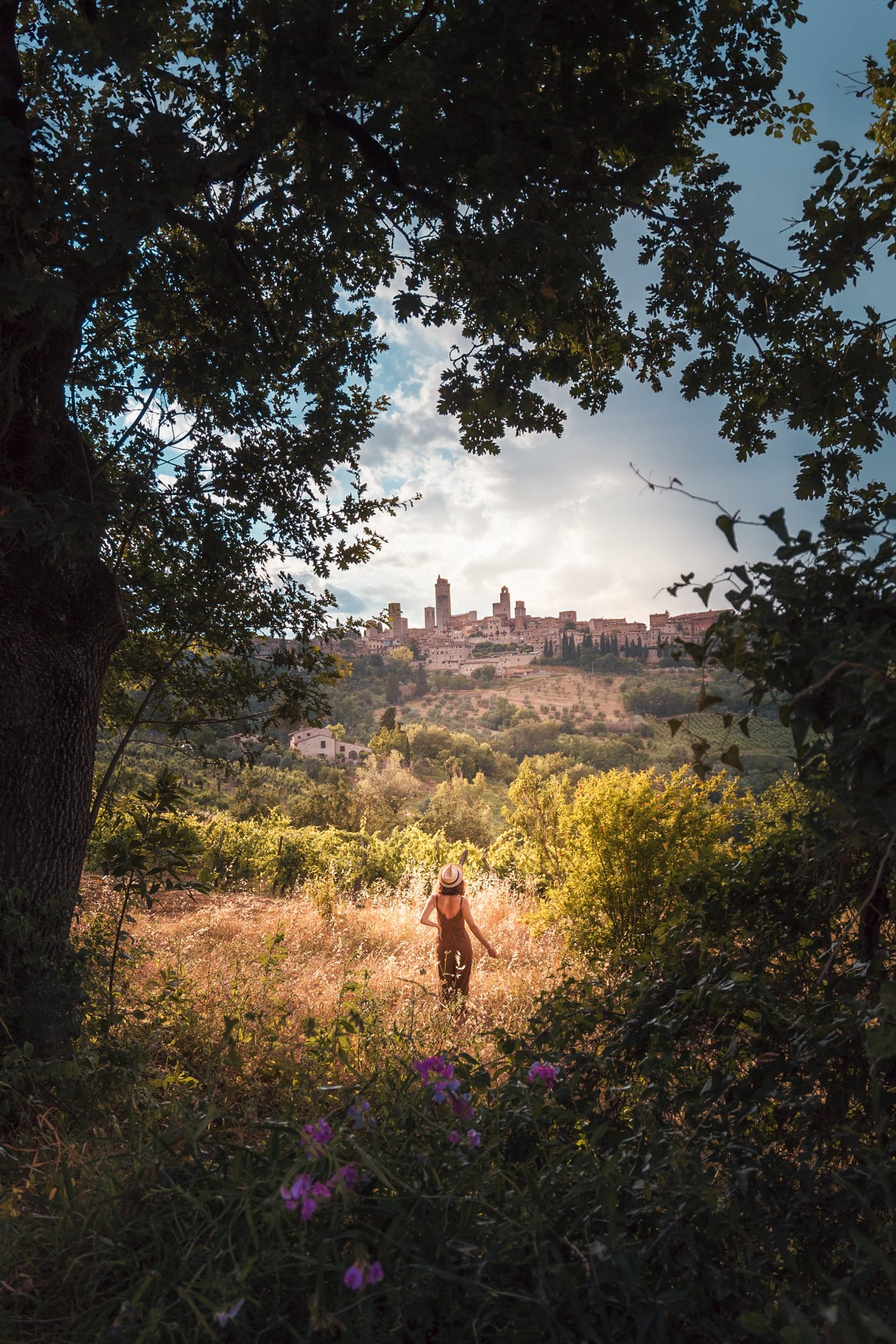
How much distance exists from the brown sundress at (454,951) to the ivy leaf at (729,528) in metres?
5.67

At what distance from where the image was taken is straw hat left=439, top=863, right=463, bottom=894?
6.71 metres

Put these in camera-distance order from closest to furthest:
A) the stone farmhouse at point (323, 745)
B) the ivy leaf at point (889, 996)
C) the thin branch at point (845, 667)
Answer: the thin branch at point (845, 667) → the ivy leaf at point (889, 996) → the stone farmhouse at point (323, 745)

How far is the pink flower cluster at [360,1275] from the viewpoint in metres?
1.23

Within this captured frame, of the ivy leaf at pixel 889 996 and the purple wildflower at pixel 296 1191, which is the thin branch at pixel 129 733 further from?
the ivy leaf at pixel 889 996

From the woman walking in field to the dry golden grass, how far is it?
0.22m

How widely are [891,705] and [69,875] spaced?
3.93m

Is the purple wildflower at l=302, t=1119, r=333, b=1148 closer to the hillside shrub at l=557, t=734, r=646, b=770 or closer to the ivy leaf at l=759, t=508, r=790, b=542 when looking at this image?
→ the ivy leaf at l=759, t=508, r=790, b=542

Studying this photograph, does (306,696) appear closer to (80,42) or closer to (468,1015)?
(468,1015)

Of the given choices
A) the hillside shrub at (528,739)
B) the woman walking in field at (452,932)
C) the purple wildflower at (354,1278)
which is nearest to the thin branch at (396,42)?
the purple wildflower at (354,1278)

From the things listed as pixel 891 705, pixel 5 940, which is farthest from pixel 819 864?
pixel 5 940

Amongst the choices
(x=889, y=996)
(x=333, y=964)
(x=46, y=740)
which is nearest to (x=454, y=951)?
(x=333, y=964)

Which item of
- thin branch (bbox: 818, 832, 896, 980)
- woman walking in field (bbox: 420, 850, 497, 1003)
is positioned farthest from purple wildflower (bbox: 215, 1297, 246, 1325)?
woman walking in field (bbox: 420, 850, 497, 1003)

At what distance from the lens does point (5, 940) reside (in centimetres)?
339

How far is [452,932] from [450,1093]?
5019 mm
